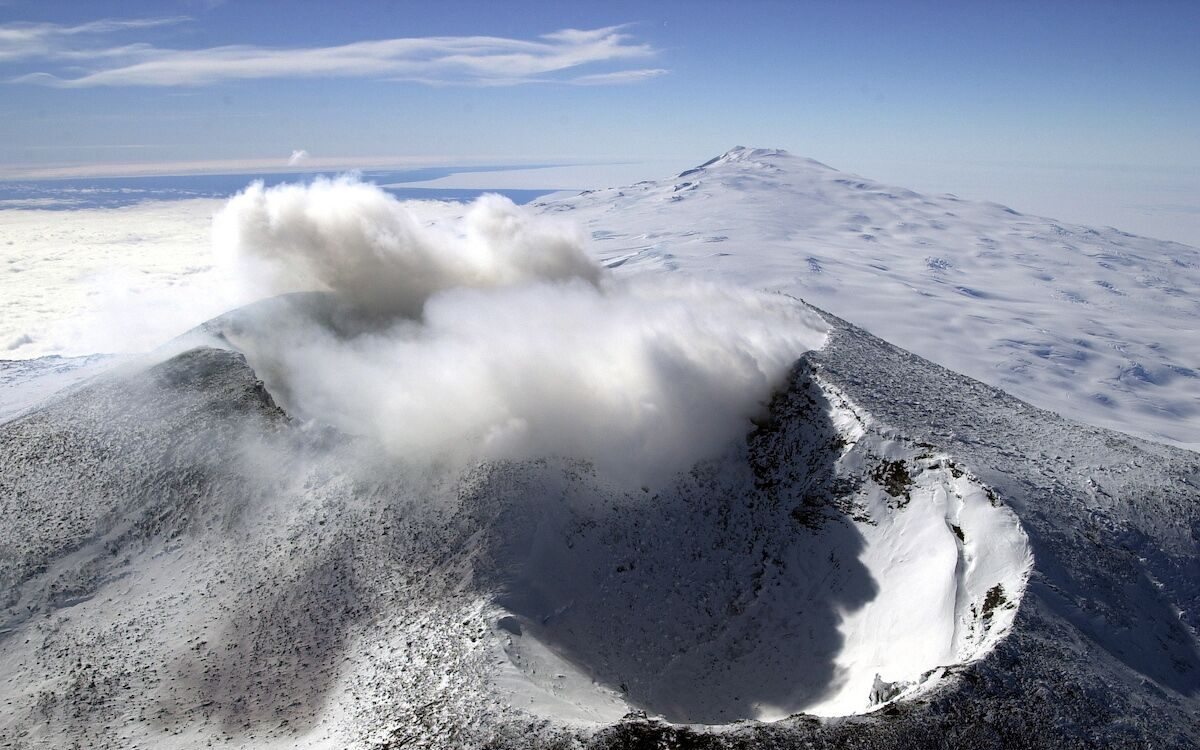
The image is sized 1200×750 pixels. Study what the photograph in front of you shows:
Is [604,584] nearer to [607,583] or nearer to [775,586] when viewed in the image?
[607,583]

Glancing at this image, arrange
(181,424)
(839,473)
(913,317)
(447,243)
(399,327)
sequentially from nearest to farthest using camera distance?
(839,473), (181,424), (399,327), (447,243), (913,317)

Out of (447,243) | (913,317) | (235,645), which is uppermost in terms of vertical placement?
(447,243)

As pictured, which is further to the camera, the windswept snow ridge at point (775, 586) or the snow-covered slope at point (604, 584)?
the windswept snow ridge at point (775, 586)

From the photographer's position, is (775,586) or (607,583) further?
(775,586)

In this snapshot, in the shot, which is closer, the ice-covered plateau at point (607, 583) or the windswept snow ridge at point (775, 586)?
the ice-covered plateau at point (607, 583)

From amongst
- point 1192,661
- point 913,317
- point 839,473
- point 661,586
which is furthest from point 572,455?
point 913,317

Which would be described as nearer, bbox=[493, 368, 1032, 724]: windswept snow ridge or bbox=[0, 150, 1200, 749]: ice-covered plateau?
bbox=[0, 150, 1200, 749]: ice-covered plateau

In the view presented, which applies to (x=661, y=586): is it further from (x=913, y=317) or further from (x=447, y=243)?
(x=913, y=317)

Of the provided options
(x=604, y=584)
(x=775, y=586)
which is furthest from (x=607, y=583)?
(x=775, y=586)
